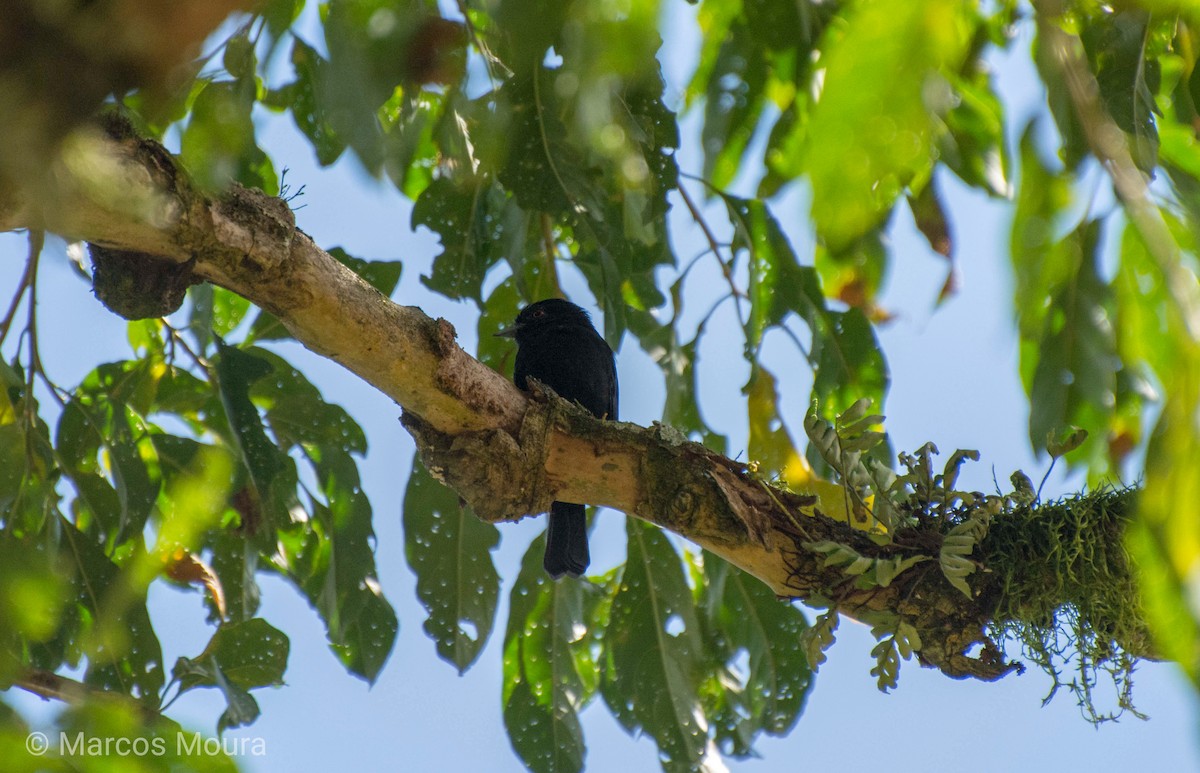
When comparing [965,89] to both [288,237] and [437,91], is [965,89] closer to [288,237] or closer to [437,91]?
[288,237]

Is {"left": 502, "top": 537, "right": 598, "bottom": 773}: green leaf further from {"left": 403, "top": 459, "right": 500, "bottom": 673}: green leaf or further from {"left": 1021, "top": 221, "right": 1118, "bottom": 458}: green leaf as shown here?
{"left": 1021, "top": 221, "right": 1118, "bottom": 458}: green leaf

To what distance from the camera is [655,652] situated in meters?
4.62

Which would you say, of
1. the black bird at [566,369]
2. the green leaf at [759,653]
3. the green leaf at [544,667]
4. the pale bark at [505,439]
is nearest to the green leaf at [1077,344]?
the pale bark at [505,439]

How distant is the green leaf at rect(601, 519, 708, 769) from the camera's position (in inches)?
177

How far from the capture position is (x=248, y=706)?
3.36m

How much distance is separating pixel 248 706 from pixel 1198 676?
305 centimetres

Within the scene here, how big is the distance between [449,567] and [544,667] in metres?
0.69

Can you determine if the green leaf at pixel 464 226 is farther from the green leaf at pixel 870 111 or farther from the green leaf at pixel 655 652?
the green leaf at pixel 870 111

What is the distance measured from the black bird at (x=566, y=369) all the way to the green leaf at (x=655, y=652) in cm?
25

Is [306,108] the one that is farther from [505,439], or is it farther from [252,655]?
[252,655]

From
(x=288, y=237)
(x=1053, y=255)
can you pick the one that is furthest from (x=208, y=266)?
(x=1053, y=255)

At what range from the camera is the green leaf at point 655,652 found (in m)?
4.50

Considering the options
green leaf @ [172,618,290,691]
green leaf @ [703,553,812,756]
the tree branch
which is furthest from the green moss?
green leaf @ [172,618,290,691]

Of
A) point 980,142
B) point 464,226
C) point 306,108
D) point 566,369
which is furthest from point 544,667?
point 980,142
